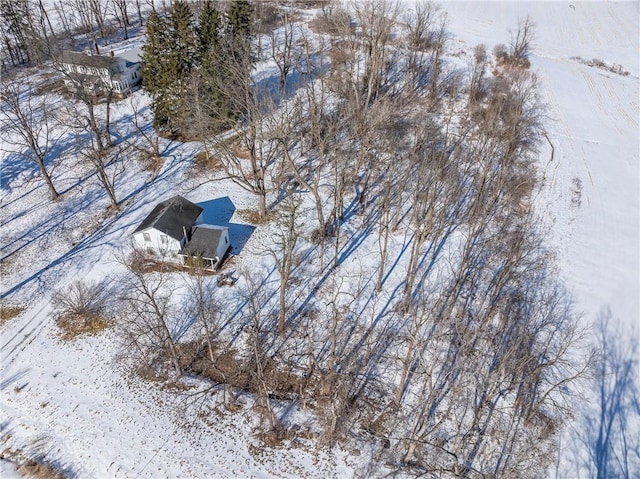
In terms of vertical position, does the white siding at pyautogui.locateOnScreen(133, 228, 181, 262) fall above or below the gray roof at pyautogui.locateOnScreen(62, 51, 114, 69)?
below

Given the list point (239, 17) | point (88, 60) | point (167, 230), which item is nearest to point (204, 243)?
point (167, 230)

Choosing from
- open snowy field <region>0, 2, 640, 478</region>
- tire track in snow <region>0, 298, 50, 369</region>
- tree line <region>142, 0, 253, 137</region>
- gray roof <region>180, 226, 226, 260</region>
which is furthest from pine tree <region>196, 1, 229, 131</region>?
tire track in snow <region>0, 298, 50, 369</region>

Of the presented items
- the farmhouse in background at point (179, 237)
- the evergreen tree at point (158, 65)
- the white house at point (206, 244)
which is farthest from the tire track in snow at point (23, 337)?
the evergreen tree at point (158, 65)

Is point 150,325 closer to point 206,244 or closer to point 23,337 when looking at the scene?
point 206,244

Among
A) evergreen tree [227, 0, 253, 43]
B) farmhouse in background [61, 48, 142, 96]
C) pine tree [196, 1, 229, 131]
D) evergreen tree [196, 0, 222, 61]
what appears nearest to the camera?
pine tree [196, 1, 229, 131]

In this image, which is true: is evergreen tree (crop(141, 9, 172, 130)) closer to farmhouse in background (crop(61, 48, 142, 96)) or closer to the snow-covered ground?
farmhouse in background (crop(61, 48, 142, 96))

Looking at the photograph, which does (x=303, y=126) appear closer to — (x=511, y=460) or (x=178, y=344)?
(x=178, y=344)

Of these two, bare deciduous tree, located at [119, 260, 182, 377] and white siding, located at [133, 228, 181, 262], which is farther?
white siding, located at [133, 228, 181, 262]

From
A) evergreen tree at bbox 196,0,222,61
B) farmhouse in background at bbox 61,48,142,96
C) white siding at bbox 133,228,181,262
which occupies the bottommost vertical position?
white siding at bbox 133,228,181,262
